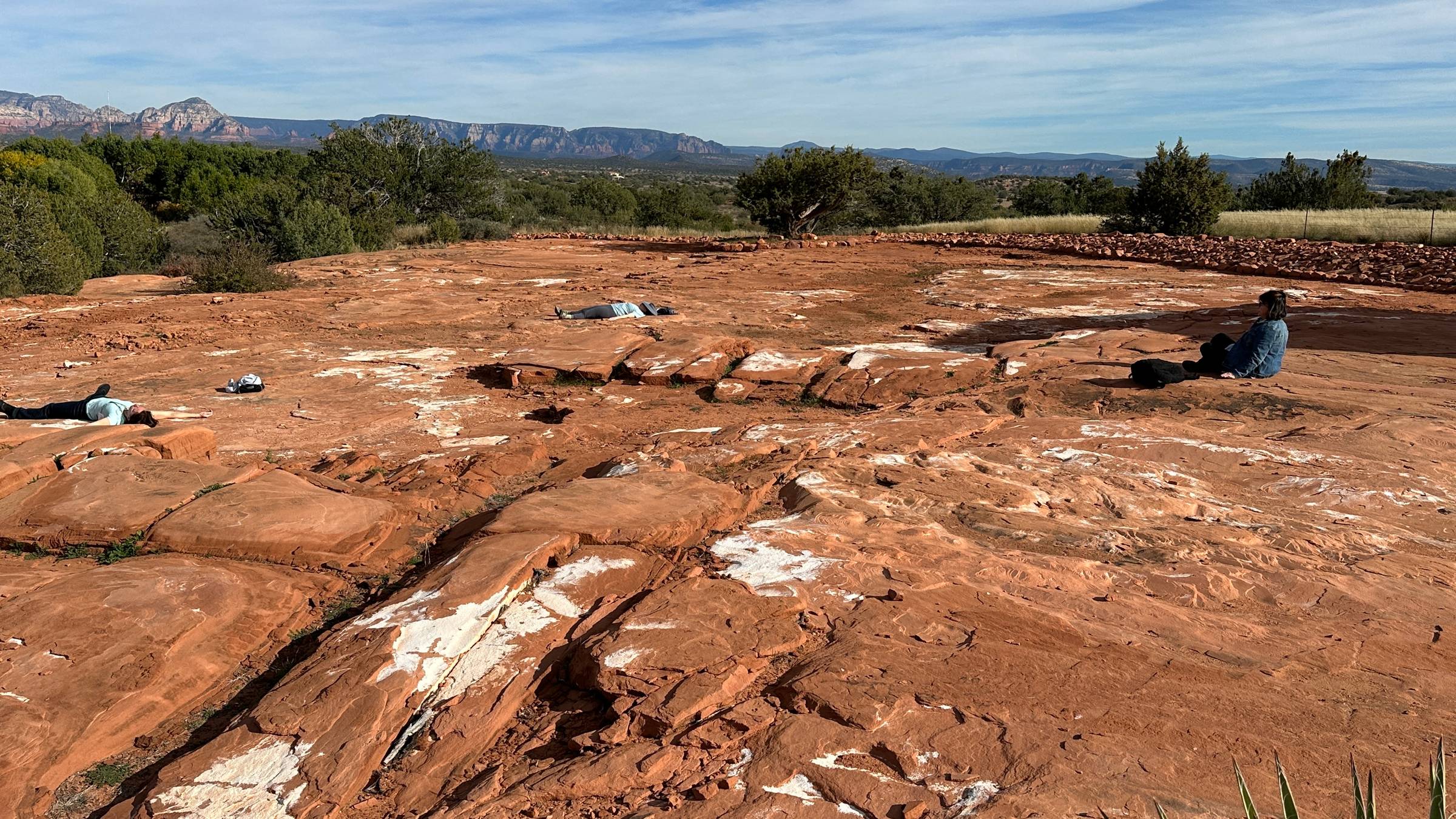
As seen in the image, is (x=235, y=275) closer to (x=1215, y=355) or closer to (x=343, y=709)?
(x=343, y=709)

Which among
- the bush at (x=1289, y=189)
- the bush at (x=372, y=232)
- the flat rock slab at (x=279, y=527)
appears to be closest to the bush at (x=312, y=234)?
the bush at (x=372, y=232)

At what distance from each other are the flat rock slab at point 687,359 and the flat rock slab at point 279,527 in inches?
165

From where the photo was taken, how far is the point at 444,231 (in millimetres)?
24797

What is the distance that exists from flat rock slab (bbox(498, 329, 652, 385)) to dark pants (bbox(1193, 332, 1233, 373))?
225 inches

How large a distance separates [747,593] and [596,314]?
9461 mm

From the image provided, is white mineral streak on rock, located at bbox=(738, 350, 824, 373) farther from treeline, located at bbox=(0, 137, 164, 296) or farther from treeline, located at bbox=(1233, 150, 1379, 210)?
treeline, located at bbox=(1233, 150, 1379, 210)

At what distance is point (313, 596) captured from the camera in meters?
4.36

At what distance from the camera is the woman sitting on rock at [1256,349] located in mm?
7348

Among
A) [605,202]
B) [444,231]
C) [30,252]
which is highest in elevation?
[605,202]

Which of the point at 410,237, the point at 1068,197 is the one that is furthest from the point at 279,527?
the point at 1068,197

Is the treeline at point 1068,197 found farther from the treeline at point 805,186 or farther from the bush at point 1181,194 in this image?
the treeline at point 805,186

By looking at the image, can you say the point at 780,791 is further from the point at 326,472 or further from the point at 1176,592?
the point at 326,472

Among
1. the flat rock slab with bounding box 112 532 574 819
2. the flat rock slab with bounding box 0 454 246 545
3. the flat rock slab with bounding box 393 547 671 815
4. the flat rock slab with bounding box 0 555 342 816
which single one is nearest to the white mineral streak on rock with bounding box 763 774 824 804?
the flat rock slab with bounding box 393 547 671 815

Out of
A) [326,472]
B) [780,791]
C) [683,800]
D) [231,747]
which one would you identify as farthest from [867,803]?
[326,472]
